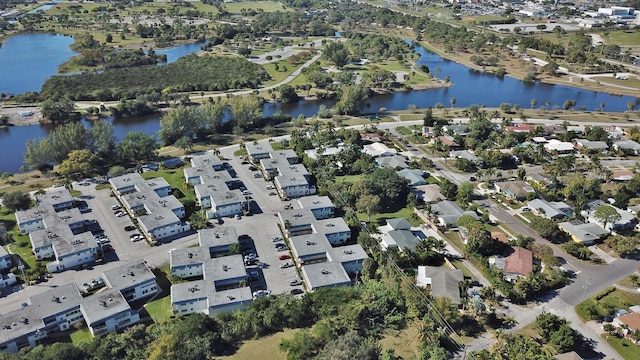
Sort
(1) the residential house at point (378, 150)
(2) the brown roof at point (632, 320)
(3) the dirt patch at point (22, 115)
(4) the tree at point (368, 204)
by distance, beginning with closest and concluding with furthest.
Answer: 1. (2) the brown roof at point (632, 320)
2. (4) the tree at point (368, 204)
3. (1) the residential house at point (378, 150)
4. (3) the dirt patch at point (22, 115)

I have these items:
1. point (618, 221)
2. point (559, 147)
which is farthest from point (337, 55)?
point (618, 221)

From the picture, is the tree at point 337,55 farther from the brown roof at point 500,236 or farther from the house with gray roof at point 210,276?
the house with gray roof at point 210,276

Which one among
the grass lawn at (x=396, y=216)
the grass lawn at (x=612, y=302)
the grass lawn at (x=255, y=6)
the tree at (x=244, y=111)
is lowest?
→ the grass lawn at (x=612, y=302)

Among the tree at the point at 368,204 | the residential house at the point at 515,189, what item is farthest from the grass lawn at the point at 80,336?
the residential house at the point at 515,189

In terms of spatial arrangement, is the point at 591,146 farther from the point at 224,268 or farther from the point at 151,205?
the point at 151,205

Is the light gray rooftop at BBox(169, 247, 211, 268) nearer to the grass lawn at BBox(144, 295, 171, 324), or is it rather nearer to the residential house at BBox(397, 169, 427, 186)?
the grass lawn at BBox(144, 295, 171, 324)

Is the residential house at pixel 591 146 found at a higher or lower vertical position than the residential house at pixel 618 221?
higher
